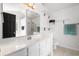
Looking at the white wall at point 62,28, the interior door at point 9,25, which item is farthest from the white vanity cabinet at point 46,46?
the interior door at point 9,25

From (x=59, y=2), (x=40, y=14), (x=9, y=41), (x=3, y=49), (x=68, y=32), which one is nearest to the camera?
(x=3, y=49)

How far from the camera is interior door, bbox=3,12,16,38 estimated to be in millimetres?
1598

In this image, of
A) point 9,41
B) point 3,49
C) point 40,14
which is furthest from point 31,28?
point 3,49

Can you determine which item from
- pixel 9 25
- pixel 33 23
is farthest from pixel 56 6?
pixel 9 25

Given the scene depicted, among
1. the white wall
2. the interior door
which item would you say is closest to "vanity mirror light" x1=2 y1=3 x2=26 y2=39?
the interior door

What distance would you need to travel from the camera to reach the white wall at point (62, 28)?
72.3 inches

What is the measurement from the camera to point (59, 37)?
1.92 metres

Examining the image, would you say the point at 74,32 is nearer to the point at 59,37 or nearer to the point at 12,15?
the point at 59,37

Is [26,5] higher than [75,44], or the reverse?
[26,5]

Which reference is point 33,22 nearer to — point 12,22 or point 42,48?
point 12,22

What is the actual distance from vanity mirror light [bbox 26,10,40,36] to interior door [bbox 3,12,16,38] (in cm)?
31

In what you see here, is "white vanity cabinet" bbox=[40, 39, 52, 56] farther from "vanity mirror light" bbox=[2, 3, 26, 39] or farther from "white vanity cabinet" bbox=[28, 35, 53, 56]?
"vanity mirror light" bbox=[2, 3, 26, 39]

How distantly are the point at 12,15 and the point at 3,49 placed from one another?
600mm

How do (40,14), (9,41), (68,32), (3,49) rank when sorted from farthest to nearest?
(40,14) < (68,32) < (9,41) < (3,49)
